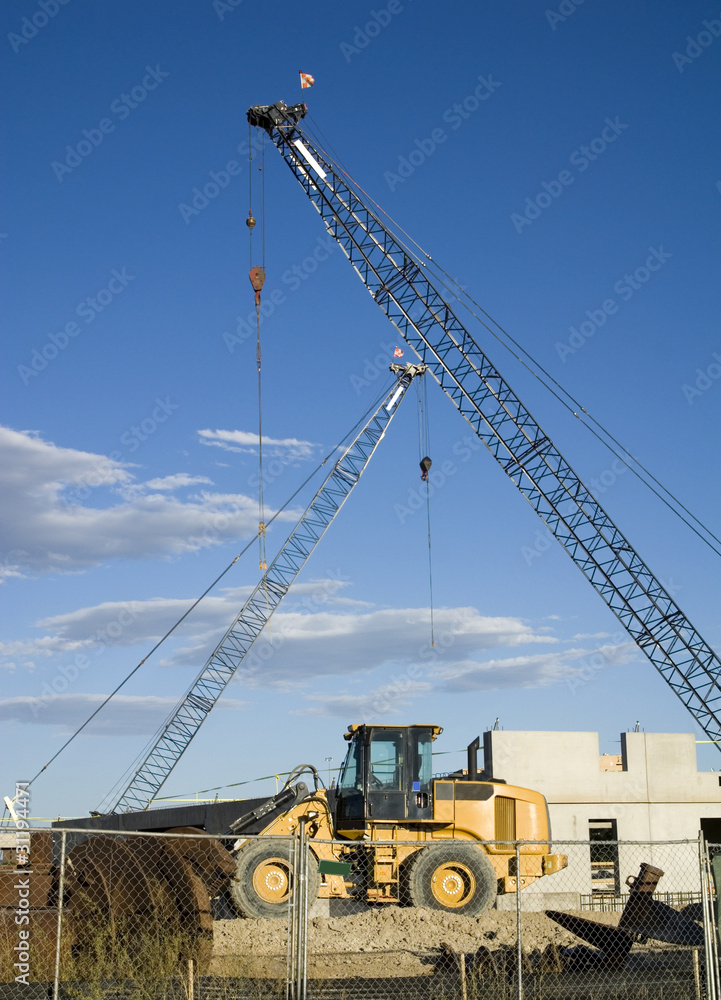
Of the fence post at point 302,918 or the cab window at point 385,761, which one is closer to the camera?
the fence post at point 302,918

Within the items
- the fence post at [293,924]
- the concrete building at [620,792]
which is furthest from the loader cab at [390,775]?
the concrete building at [620,792]

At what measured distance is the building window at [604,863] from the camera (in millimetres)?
28969

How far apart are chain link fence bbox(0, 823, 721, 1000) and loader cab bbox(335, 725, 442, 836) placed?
2.17 feet

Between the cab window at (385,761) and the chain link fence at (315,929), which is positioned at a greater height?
the cab window at (385,761)

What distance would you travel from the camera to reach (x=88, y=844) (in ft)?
43.9

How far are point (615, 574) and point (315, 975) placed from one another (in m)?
34.2

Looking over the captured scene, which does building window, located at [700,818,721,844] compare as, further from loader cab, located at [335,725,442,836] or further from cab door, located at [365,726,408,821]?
cab door, located at [365,726,408,821]

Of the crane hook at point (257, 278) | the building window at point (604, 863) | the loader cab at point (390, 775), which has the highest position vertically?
the crane hook at point (257, 278)

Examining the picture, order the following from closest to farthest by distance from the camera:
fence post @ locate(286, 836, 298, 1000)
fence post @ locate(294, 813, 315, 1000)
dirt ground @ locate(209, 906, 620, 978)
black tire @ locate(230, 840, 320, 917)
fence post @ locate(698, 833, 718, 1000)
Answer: fence post @ locate(294, 813, 315, 1000) < fence post @ locate(286, 836, 298, 1000) < fence post @ locate(698, 833, 718, 1000) < dirt ground @ locate(209, 906, 620, 978) < black tire @ locate(230, 840, 320, 917)

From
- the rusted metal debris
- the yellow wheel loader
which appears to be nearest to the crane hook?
the yellow wheel loader

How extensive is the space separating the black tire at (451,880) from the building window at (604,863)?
10.7 m

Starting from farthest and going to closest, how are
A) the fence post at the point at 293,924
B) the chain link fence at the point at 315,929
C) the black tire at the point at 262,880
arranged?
the black tire at the point at 262,880
the chain link fence at the point at 315,929
the fence post at the point at 293,924

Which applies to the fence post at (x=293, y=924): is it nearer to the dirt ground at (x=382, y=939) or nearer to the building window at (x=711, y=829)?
the dirt ground at (x=382, y=939)

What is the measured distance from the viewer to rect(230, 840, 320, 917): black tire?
17234mm
